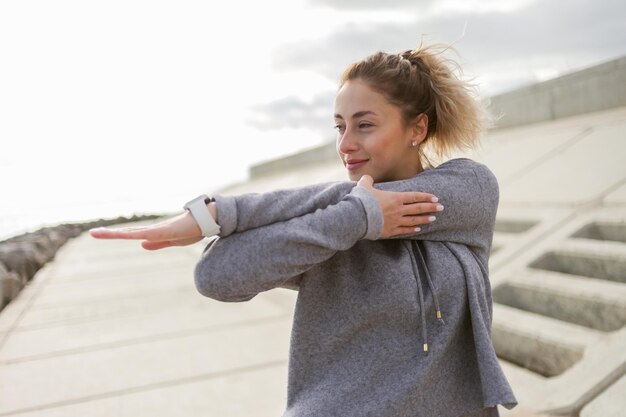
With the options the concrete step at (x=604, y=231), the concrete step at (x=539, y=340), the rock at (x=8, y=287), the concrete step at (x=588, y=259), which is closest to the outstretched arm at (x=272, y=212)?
the concrete step at (x=539, y=340)

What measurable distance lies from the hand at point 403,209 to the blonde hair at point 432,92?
0.31 meters

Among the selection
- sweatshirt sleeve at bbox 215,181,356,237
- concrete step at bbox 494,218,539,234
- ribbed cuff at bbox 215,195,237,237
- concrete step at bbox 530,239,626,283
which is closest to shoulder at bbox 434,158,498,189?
sweatshirt sleeve at bbox 215,181,356,237

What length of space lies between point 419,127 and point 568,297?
1.88 meters

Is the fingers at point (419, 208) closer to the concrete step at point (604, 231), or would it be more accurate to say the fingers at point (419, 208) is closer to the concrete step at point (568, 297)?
the concrete step at point (568, 297)

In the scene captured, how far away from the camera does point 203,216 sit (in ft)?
4.39

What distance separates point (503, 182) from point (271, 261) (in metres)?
4.41

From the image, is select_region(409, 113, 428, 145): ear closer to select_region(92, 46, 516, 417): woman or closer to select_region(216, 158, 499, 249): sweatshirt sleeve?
select_region(92, 46, 516, 417): woman

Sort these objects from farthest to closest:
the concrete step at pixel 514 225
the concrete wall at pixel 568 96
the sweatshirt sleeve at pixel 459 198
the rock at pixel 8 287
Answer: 1. the concrete wall at pixel 568 96
2. the rock at pixel 8 287
3. the concrete step at pixel 514 225
4. the sweatshirt sleeve at pixel 459 198

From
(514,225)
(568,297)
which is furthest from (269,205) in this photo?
(514,225)

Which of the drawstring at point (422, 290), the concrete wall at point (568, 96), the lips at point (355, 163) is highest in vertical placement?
the lips at point (355, 163)

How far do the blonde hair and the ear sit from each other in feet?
0.05

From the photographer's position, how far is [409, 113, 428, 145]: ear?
5.79 feet

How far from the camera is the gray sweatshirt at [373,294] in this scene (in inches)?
54.5

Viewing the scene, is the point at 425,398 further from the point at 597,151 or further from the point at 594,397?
the point at 597,151
